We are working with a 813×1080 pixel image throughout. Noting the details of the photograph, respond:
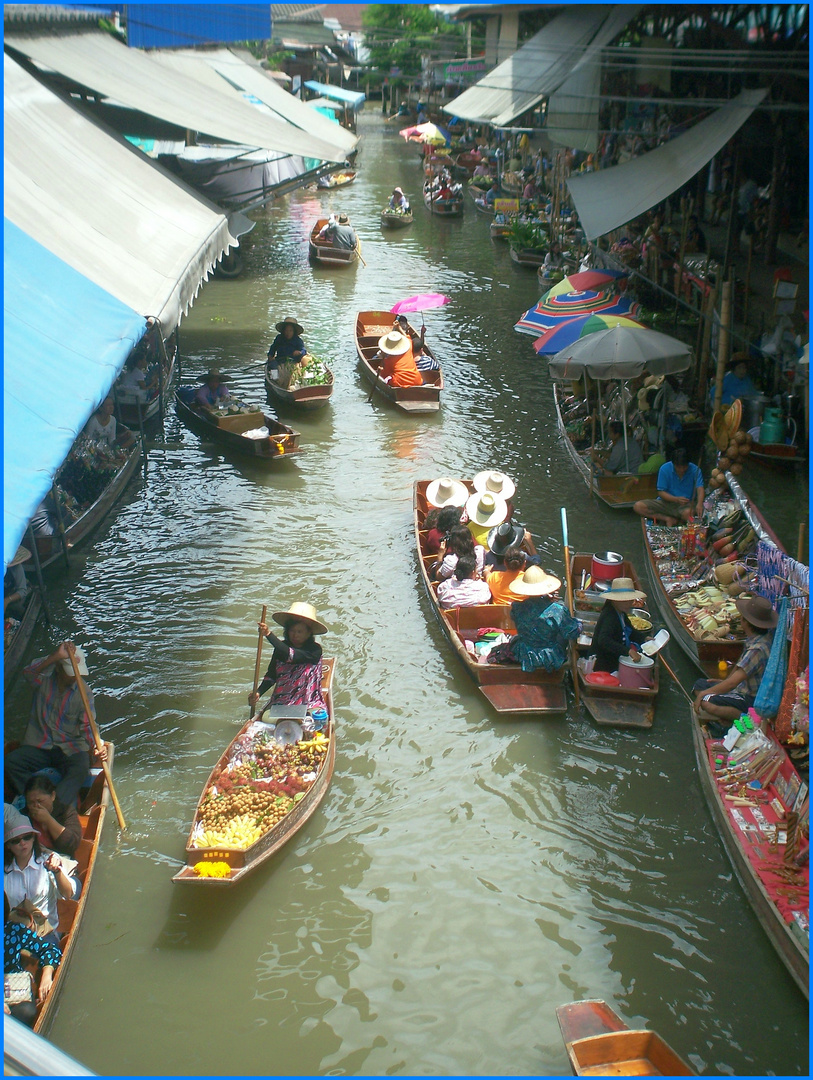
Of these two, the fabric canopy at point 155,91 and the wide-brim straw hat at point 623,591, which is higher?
the fabric canopy at point 155,91

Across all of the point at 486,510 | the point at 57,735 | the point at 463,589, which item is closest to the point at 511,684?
the point at 463,589

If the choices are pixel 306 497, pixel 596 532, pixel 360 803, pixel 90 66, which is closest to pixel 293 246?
pixel 90 66

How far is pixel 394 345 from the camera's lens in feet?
48.6

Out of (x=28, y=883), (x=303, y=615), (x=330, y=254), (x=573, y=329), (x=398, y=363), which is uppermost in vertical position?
(x=330, y=254)

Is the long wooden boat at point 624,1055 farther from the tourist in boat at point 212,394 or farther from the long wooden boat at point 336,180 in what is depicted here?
the long wooden boat at point 336,180

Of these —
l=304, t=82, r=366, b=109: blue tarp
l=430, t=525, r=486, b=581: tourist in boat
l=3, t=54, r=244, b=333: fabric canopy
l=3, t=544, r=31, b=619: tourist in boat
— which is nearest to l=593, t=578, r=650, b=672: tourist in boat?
l=430, t=525, r=486, b=581: tourist in boat

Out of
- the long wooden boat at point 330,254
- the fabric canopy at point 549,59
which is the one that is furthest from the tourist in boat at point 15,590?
the long wooden boat at point 330,254

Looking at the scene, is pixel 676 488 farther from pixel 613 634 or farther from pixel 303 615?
pixel 303 615

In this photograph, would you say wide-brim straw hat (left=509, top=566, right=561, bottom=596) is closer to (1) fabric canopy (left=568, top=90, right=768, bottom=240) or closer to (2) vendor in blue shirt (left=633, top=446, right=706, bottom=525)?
(2) vendor in blue shirt (left=633, top=446, right=706, bottom=525)

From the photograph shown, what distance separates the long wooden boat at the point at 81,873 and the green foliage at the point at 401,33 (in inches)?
2087

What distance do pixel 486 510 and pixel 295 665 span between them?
3.33 metres

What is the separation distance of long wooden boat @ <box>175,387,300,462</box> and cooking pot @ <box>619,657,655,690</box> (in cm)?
612

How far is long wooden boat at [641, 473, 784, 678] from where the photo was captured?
7.68 m

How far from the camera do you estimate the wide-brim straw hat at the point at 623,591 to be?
7597 millimetres
